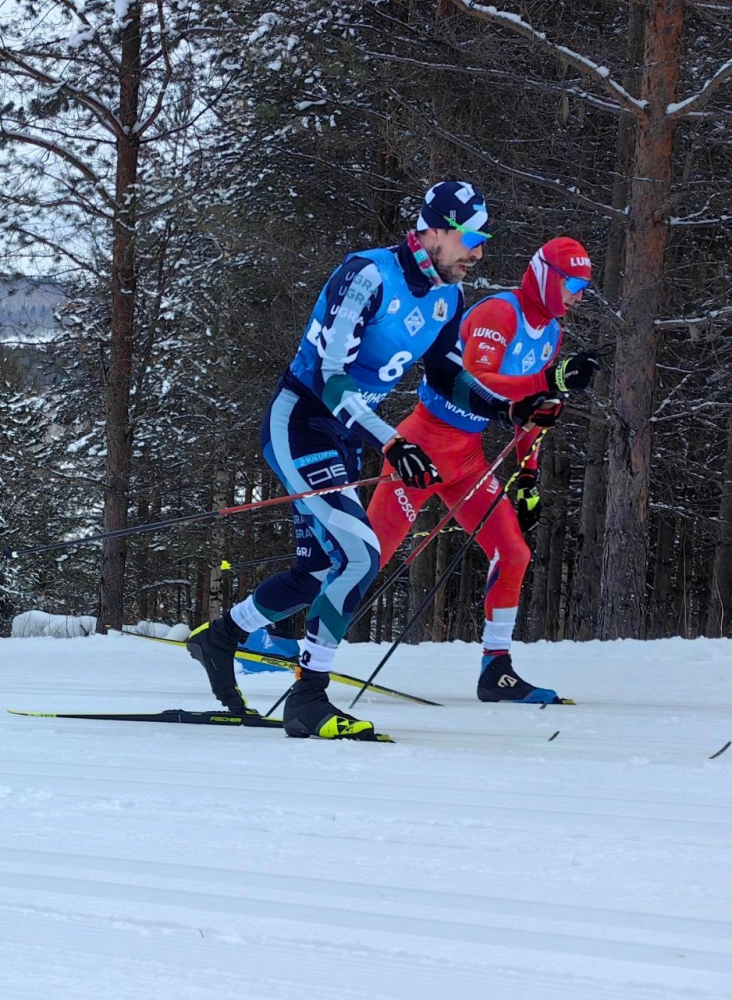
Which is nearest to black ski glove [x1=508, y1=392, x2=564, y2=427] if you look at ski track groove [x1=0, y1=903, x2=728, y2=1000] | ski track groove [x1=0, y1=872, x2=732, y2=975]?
ski track groove [x1=0, y1=872, x2=732, y2=975]

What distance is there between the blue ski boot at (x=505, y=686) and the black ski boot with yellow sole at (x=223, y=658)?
133cm

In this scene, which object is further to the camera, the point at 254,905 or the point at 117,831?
the point at 117,831

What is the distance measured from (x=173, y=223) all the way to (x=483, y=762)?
10941mm

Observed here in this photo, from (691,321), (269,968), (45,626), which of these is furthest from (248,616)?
(45,626)

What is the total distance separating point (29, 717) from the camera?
172 inches

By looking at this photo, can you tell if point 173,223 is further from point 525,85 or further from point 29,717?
point 29,717

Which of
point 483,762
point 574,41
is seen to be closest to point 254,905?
point 483,762

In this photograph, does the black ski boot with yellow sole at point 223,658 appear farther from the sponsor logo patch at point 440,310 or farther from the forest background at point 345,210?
the forest background at point 345,210

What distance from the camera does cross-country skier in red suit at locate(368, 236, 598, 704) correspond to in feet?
17.8

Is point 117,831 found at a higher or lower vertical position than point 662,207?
lower

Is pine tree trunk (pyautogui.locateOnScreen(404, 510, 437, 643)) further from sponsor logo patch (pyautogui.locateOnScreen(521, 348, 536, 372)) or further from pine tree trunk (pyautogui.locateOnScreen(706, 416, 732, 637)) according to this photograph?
sponsor logo patch (pyautogui.locateOnScreen(521, 348, 536, 372))

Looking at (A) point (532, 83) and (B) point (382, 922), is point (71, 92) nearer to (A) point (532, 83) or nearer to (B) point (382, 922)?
(A) point (532, 83)

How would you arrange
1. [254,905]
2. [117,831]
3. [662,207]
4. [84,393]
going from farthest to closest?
[84,393]
[662,207]
[117,831]
[254,905]

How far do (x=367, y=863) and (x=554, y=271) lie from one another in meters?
3.87
